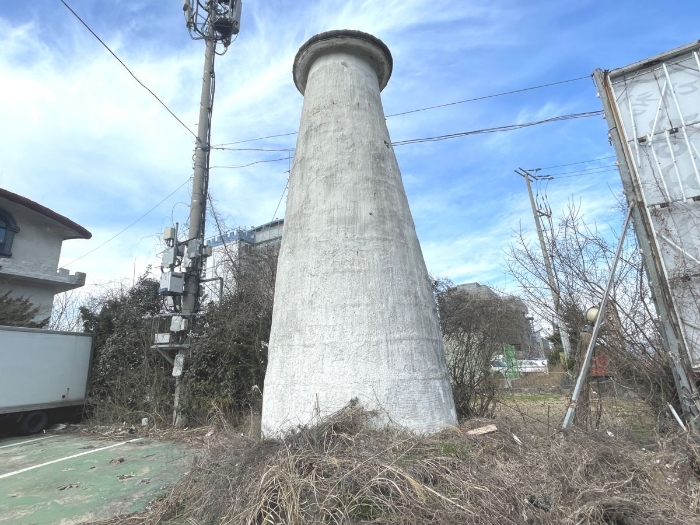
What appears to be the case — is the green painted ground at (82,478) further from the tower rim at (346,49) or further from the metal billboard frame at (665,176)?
the metal billboard frame at (665,176)

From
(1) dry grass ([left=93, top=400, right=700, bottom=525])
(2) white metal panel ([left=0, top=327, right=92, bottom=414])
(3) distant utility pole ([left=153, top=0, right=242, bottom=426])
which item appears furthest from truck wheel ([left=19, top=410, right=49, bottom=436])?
(1) dry grass ([left=93, top=400, right=700, bottom=525])

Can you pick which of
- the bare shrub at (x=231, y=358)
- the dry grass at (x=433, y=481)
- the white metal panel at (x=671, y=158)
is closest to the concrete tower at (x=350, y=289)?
the dry grass at (x=433, y=481)

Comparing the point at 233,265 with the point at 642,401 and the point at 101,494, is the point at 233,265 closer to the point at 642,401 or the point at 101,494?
the point at 101,494

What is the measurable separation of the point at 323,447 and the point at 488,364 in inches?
168

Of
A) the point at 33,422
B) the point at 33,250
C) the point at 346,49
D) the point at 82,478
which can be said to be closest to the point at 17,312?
the point at 33,250

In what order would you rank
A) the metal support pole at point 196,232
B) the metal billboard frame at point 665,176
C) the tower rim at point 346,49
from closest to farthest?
the metal billboard frame at point 665,176
the tower rim at point 346,49
the metal support pole at point 196,232

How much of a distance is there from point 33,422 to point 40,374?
118 centimetres

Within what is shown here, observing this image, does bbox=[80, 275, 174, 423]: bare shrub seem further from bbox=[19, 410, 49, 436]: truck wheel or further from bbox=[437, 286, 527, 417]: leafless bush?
bbox=[437, 286, 527, 417]: leafless bush

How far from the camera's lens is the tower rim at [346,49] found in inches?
235

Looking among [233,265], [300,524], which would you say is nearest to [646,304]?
[300,524]

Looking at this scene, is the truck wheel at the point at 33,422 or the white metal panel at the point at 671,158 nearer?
the white metal panel at the point at 671,158

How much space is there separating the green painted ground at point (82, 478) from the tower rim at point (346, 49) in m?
5.88

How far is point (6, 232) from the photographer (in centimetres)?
1695

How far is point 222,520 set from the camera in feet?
10.1
